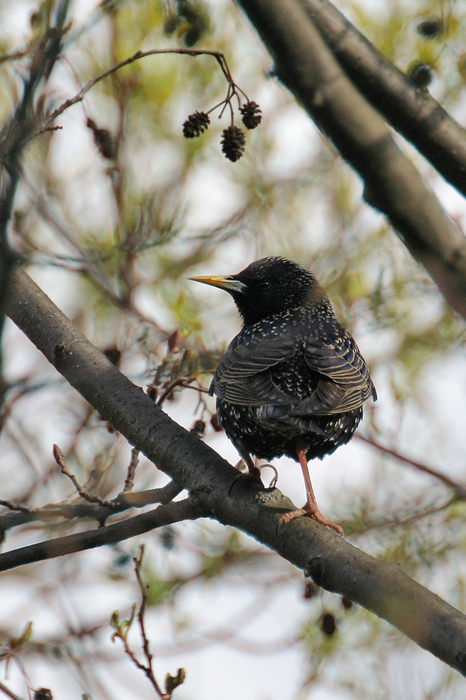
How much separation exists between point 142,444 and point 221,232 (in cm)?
190

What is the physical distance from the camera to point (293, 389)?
12.1ft

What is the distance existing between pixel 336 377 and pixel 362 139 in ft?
6.16

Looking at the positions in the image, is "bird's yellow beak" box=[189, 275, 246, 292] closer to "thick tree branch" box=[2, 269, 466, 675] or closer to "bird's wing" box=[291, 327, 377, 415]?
"bird's wing" box=[291, 327, 377, 415]

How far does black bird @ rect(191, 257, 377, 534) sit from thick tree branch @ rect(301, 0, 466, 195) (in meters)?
1.37

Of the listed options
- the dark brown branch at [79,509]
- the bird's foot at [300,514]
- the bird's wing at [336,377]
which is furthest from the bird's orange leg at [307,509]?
the dark brown branch at [79,509]

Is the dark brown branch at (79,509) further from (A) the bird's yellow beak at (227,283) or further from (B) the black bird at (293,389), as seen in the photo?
(A) the bird's yellow beak at (227,283)

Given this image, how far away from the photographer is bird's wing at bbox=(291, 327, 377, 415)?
11.8ft

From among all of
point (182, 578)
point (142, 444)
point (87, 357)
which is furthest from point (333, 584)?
point (182, 578)

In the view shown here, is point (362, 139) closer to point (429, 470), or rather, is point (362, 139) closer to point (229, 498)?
point (229, 498)

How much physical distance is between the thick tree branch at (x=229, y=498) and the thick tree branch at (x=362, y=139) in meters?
0.85

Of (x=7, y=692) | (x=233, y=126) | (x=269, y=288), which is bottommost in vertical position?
(x=7, y=692)

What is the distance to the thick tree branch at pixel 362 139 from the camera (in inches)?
77.5

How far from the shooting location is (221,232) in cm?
493

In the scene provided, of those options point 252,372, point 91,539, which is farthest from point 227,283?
point 91,539
